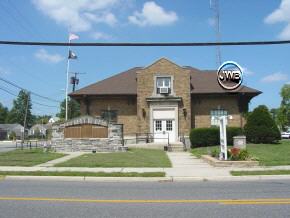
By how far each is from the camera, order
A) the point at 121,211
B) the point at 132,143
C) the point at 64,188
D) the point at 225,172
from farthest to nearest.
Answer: the point at 132,143 < the point at 225,172 < the point at 64,188 < the point at 121,211

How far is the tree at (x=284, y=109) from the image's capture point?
10431 centimetres

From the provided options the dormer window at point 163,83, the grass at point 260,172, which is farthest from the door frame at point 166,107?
the grass at point 260,172

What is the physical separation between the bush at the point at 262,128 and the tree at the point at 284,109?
7669 centimetres

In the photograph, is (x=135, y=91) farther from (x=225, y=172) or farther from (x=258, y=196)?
(x=258, y=196)

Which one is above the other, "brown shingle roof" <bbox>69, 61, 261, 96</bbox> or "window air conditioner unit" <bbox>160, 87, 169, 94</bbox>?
"brown shingle roof" <bbox>69, 61, 261, 96</bbox>

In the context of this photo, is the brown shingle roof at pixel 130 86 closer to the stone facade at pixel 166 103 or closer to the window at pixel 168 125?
the stone facade at pixel 166 103

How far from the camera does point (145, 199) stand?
9.87 metres

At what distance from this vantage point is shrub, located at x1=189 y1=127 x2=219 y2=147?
101 ft

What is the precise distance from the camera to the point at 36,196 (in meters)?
10.3

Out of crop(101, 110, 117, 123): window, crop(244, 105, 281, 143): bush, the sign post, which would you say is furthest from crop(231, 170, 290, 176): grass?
crop(101, 110, 117, 123): window

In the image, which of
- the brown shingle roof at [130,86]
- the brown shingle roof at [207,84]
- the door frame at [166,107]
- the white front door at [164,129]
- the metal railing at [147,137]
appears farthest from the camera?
the brown shingle roof at [130,86]

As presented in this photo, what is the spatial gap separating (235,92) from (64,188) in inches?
1028

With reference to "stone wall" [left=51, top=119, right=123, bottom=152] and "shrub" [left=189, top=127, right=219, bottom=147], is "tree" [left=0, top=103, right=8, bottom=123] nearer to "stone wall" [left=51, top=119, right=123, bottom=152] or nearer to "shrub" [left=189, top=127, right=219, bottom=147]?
"stone wall" [left=51, top=119, right=123, bottom=152]

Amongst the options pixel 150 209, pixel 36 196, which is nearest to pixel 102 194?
pixel 36 196
